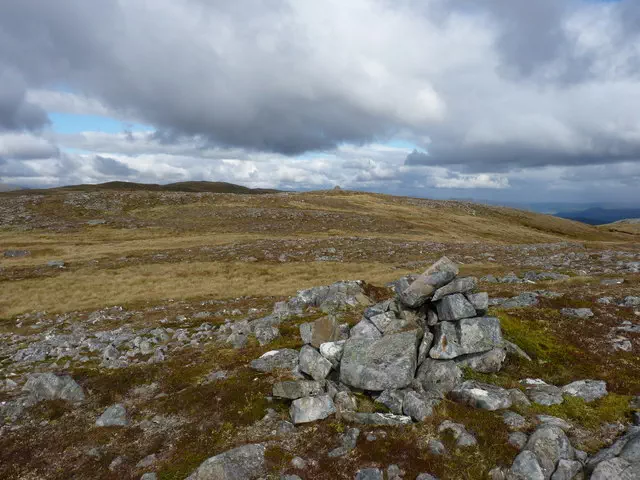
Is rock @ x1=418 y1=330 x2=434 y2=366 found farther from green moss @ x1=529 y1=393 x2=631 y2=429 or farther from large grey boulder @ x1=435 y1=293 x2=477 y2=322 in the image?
green moss @ x1=529 y1=393 x2=631 y2=429

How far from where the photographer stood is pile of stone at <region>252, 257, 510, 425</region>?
1264 centimetres

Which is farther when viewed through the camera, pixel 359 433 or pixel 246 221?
pixel 246 221

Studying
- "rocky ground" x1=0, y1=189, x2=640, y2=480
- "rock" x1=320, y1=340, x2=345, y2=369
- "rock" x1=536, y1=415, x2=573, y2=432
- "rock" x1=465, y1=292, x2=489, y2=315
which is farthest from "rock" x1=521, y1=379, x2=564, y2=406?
"rock" x1=320, y1=340, x2=345, y2=369

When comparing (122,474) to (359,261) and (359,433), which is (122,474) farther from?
(359,261)

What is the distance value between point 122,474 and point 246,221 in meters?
79.4

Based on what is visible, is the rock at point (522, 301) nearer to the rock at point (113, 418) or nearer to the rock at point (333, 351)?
the rock at point (333, 351)

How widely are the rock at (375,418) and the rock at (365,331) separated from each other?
335cm

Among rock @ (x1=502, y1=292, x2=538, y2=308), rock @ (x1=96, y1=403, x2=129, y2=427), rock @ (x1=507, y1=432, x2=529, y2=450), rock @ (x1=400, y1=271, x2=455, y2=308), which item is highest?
rock @ (x1=400, y1=271, x2=455, y2=308)

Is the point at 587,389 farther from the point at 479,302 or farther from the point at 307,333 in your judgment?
the point at 307,333

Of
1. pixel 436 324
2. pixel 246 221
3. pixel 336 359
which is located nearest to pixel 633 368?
pixel 436 324

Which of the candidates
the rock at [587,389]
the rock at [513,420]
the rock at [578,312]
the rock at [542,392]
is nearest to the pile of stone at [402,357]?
the rock at [513,420]

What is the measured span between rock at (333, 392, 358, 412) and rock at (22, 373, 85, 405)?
9.98m

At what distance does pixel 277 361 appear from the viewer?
1655cm

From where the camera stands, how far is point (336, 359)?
15.1 metres
